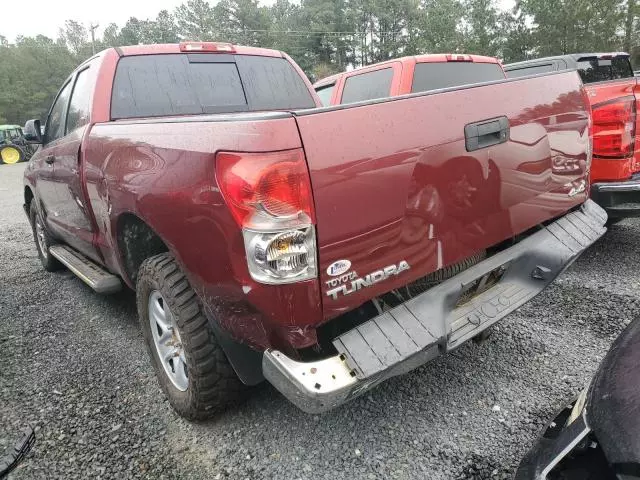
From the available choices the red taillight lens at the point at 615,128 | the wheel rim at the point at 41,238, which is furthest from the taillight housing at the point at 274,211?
the wheel rim at the point at 41,238

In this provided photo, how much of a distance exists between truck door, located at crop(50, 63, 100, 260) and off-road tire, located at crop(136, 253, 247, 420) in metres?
1.11

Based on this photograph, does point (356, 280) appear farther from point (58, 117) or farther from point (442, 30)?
point (442, 30)

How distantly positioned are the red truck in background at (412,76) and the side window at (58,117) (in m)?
2.76

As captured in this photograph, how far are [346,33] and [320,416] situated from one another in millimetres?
55990

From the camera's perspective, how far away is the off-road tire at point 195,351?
6.71 feet

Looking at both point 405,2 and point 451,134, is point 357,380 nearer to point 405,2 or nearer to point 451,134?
point 451,134

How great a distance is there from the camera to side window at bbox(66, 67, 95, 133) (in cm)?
306

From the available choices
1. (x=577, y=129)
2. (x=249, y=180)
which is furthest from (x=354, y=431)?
(x=577, y=129)

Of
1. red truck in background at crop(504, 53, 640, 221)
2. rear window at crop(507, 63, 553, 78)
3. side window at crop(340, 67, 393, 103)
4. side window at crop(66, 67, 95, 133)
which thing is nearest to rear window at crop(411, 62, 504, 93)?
side window at crop(340, 67, 393, 103)

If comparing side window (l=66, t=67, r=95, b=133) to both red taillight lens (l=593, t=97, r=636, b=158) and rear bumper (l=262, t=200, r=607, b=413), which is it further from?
red taillight lens (l=593, t=97, r=636, b=158)

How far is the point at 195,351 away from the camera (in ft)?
6.68

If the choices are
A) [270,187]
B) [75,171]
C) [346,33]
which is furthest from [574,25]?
[270,187]

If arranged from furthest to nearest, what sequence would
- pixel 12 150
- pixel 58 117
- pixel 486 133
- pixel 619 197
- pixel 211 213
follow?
pixel 12 150 < pixel 58 117 < pixel 619 197 < pixel 486 133 < pixel 211 213

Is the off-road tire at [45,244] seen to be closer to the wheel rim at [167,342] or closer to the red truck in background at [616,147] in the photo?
the wheel rim at [167,342]
